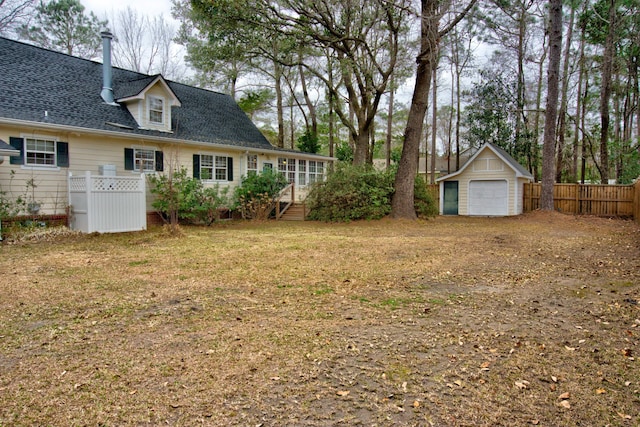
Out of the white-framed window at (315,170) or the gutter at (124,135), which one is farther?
the white-framed window at (315,170)

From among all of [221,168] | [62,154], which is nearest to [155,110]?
[221,168]

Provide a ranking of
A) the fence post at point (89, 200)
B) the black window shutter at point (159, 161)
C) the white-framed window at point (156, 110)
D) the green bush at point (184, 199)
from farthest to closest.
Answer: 1. the white-framed window at point (156, 110)
2. the black window shutter at point (159, 161)
3. the green bush at point (184, 199)
4. the fence post at point (89, 200)

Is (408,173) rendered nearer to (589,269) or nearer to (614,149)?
(589,269)

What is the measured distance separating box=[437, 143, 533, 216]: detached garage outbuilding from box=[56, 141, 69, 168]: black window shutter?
15.6 metres

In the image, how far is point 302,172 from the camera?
1933 cm

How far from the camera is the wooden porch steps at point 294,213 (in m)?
16.1

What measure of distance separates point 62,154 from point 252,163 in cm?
732

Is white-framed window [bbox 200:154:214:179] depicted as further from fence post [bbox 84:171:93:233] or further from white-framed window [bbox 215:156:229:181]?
fence post [bbox 84:171:93:233]

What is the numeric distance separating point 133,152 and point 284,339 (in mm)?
11750

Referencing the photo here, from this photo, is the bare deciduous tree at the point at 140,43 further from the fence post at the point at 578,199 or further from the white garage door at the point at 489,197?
the fence post at the point at 578,199

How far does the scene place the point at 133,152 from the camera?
1306cm

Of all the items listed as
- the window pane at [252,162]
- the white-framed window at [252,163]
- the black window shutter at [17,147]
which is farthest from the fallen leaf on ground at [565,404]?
the window pane at [252,162]

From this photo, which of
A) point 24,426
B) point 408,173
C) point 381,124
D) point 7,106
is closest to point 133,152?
point 7,106

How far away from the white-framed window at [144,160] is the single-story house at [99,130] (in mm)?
33
